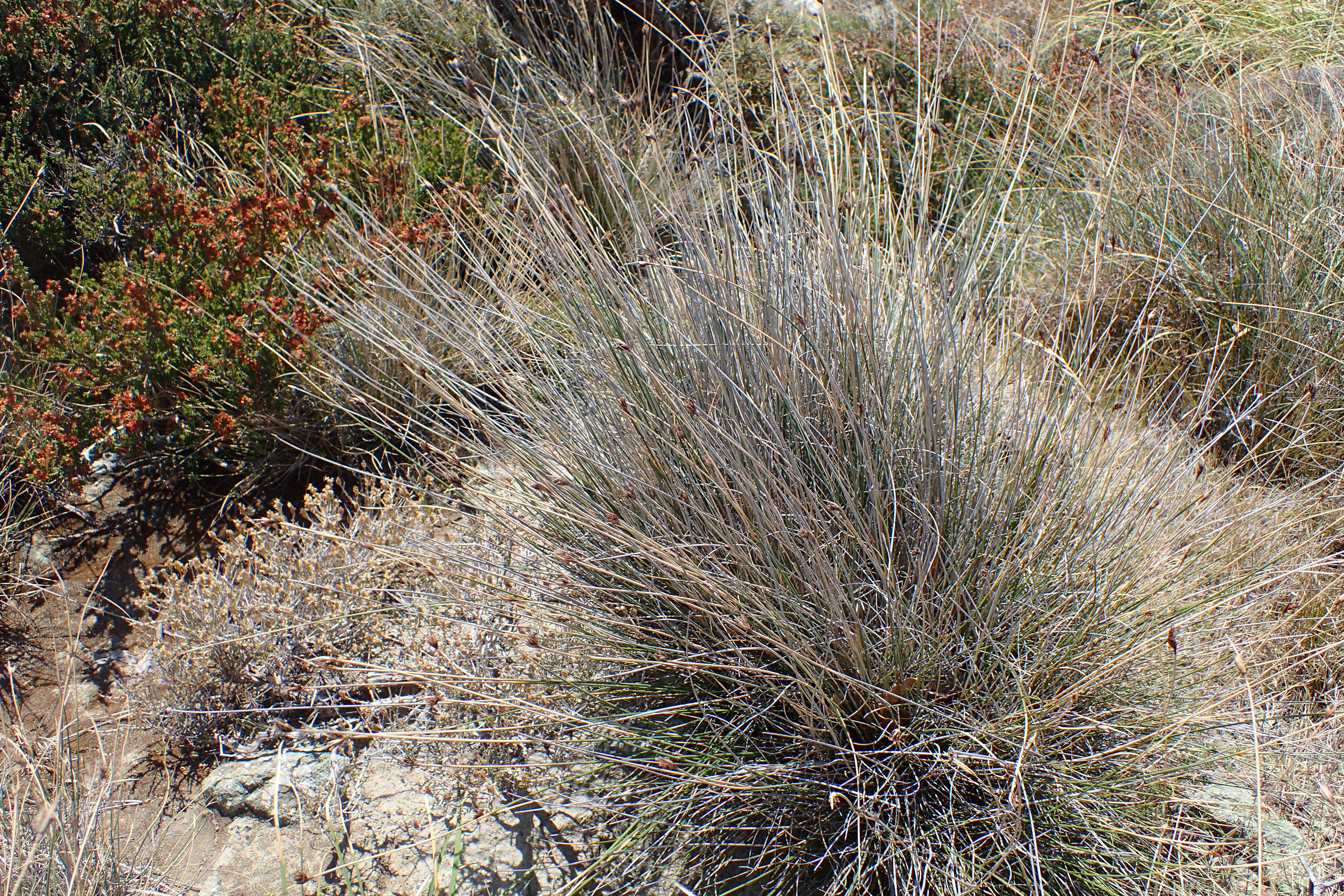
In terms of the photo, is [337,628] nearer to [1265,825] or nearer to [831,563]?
[831,563]

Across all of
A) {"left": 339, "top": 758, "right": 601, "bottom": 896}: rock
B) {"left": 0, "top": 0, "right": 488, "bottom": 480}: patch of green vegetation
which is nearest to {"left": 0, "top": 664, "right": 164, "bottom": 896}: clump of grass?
{"left": 339, "top": 758, "right": 601, "bottom": 896}: rock

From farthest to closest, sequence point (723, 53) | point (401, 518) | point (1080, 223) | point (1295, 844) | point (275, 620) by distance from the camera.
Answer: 1. point (723, 53)
2. point (1080, 223)
3. point (401, 518)
4. point (275, 620)
5. point (1295, 844)

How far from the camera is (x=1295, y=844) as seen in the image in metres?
1.82

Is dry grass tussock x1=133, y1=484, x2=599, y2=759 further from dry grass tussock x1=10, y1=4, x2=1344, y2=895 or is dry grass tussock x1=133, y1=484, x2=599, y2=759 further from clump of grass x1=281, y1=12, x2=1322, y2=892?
clump of grass x1=281, y1=12, x2=1322, y2=892

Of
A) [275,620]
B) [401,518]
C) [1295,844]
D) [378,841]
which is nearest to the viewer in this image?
[1295,844]

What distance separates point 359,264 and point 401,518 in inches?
42.0

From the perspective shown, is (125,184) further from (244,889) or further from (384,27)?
(244,889)

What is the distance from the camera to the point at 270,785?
2268mm

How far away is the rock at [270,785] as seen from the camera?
2.18 metres

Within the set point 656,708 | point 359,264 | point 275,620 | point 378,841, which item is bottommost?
point 378,841

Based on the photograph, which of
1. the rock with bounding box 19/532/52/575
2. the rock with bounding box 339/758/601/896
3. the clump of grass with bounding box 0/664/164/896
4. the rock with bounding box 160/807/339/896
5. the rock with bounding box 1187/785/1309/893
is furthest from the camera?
the rock with bounding box 19/532/52/575

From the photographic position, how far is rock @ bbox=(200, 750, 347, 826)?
7.16 ft

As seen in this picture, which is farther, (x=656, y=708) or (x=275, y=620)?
(x=275, y=620)

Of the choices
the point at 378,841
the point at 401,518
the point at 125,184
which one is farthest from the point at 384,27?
the point at 378,841
